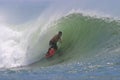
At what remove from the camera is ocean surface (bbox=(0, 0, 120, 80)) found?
520 inches

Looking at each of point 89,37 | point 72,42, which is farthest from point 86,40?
point 72,42

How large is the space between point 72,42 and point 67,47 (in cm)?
72

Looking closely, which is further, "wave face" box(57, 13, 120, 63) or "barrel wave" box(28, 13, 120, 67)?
"wave face" box(57, 13, 120, 63)

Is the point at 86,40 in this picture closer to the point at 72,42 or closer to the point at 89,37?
the point at 89,37

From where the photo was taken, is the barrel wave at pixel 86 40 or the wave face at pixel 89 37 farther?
the wave face at pixel 89 37

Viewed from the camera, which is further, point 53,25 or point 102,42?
point 53,25

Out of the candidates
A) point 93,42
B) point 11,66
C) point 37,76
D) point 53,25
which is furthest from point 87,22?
point 37,76

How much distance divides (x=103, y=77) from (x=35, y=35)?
429 inches

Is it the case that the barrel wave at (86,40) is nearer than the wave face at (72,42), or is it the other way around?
the barrel wave at (86,40)

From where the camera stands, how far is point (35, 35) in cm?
2206

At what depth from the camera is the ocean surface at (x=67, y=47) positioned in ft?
43.4

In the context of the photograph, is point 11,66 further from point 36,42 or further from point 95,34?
point 95,34

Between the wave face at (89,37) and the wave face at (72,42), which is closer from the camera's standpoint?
→ the wave face at (89,37)

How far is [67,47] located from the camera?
746 inches
